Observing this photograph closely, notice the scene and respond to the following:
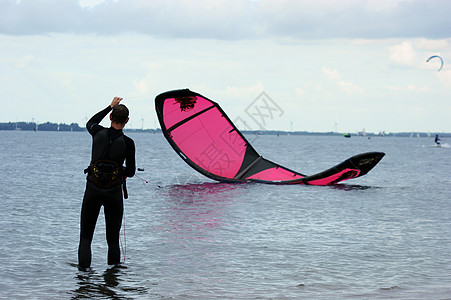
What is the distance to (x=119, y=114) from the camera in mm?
7207

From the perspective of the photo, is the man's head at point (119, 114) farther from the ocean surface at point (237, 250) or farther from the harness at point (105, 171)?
the ocean surface at point (237, 250)

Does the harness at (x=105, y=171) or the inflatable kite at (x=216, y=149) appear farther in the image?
the inflatable kite at (x=216, y=149)

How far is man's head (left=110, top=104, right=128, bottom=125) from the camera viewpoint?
720 cm

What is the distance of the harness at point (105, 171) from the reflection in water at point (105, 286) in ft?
4.39

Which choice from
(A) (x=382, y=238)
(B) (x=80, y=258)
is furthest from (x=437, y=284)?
(B) (x=80, y=258)

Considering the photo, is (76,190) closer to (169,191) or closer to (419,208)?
(169,191)

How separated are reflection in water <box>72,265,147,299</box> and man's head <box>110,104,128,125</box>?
2.16 meters

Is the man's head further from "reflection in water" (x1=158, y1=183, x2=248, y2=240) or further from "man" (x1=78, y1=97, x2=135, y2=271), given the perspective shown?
"reflection in water" (x1=158, y1=183, x2=248, y2=240)

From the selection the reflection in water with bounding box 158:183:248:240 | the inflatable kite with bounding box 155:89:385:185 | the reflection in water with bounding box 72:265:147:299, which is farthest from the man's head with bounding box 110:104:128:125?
the inflatable kite with bounding box 155:89:385:185

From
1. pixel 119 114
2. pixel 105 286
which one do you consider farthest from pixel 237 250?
pixel 119 114

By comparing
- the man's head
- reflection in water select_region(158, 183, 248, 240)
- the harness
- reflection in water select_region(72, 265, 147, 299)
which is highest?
the man's head

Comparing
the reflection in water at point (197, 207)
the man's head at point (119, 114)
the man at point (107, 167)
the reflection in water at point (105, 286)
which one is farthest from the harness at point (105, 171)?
the reflection in water at point (197, 207)

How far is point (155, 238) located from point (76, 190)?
13.1 meters

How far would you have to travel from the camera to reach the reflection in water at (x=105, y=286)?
23.2 feet
